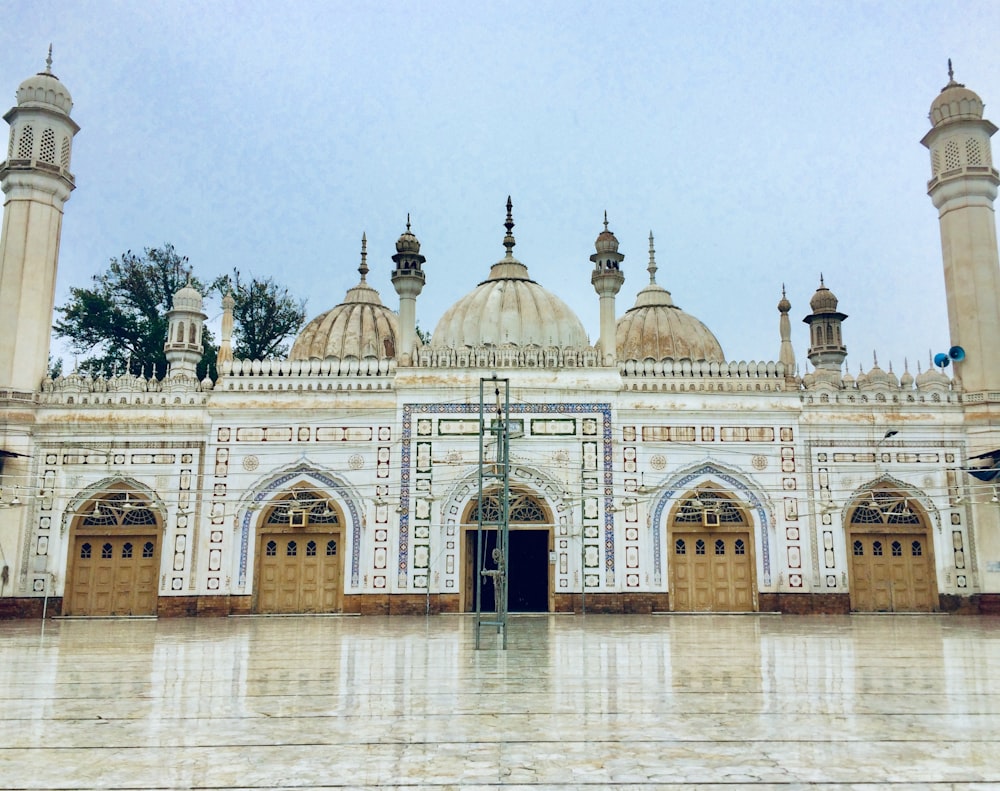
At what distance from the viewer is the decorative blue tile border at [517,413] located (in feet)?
62.2

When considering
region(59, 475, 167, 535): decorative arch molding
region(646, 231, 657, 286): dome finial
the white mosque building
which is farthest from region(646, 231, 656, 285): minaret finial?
region(59, 475, 167, 535): decorative arch molding

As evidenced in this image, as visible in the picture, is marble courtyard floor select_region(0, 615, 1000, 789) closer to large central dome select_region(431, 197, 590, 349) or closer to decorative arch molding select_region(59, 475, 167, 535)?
decorative arch molding select_region(59, 475, 167, 535)

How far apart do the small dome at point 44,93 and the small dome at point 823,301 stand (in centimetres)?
1973

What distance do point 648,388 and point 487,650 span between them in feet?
31.8

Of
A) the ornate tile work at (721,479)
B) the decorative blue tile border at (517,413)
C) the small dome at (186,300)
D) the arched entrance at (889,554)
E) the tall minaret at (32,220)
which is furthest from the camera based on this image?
the small dome at (186,300)

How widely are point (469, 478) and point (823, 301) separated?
12.0m

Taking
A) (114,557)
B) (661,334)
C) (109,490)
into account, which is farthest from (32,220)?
(661,334)

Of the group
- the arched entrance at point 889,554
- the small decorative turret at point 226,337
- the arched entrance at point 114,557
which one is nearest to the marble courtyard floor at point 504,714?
the arched entrance at point 114,557

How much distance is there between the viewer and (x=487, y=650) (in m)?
11.4

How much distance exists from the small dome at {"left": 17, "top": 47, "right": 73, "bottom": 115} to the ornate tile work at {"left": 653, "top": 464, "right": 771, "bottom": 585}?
16387 millimetres

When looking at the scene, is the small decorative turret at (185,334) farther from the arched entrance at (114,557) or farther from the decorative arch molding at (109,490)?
the arched entrance at (114,557)

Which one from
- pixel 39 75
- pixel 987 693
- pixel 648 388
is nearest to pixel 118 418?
pixel 39 75

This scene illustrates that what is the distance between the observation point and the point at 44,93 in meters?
20.8

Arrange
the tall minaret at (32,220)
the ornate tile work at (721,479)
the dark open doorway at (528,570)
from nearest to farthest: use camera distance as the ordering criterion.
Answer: the ornate tile work at (721,479) → the tall minaret at (32,220) → the dark open doorway at (528,570)
